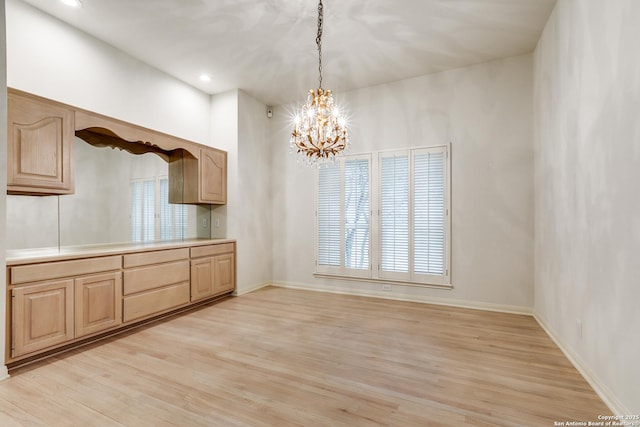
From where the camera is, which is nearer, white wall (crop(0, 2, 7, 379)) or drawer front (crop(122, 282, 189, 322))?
white wall (crop(0, 2, 7, 379))

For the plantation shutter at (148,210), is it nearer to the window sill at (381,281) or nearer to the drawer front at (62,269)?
the drawer front at (62,269)

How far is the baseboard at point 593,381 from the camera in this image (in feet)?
6.35

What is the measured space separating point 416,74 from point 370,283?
333 cm

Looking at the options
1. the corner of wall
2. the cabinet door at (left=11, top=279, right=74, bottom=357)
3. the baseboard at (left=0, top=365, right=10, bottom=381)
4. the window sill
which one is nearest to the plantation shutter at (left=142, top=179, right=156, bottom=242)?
the cabinet door at (left=11, top=279, right=74, bottom=357)

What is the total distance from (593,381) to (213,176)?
16.2 ft

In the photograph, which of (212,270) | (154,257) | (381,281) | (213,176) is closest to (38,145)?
(154,257)

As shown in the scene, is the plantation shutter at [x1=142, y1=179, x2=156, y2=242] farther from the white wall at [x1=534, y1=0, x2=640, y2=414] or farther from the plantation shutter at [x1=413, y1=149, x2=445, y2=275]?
the white wall at [x1=534, y1=0, x2=640, y2=414]

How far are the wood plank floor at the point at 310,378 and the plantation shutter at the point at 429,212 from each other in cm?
97

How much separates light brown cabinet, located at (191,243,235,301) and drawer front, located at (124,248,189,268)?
0.66 ft

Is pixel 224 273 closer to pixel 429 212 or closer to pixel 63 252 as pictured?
pixel 63 252

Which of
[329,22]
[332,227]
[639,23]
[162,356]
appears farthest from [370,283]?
[639,23]

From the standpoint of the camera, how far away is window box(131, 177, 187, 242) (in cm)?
422

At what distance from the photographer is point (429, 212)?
14.9 feet

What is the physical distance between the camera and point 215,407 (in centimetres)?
207
